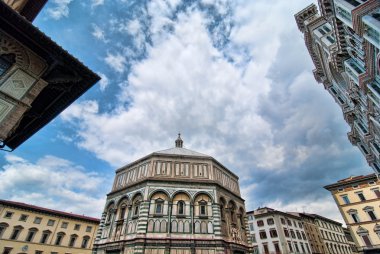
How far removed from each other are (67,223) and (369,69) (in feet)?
162

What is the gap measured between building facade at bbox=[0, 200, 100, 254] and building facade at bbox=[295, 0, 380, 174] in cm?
4718

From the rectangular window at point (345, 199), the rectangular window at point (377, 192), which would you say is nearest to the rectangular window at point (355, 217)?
the rectangular window at point (345, 199)

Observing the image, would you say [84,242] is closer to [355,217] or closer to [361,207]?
[355,217]

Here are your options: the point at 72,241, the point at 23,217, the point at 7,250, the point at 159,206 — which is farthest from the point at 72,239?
the point at 159,206

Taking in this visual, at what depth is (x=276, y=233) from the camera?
4091 centimetres

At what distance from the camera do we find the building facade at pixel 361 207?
3025 centimetres

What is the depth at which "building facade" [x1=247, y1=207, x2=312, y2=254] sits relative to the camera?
39875 millimetres

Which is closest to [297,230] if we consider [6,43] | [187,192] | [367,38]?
[187,192]

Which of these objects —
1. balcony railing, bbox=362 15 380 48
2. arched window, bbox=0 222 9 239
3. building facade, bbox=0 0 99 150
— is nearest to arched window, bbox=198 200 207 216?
building facade, bbox=0 0 99 150

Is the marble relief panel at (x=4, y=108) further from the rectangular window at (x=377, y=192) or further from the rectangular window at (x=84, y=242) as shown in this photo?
the rectangular window at (x=377, y=192)

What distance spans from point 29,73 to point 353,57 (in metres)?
24.7

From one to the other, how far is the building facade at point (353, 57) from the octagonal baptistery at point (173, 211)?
1574cm

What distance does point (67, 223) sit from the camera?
3844 centimetres

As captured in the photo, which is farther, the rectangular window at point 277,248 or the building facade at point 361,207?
the rectangular window at point 277,248
